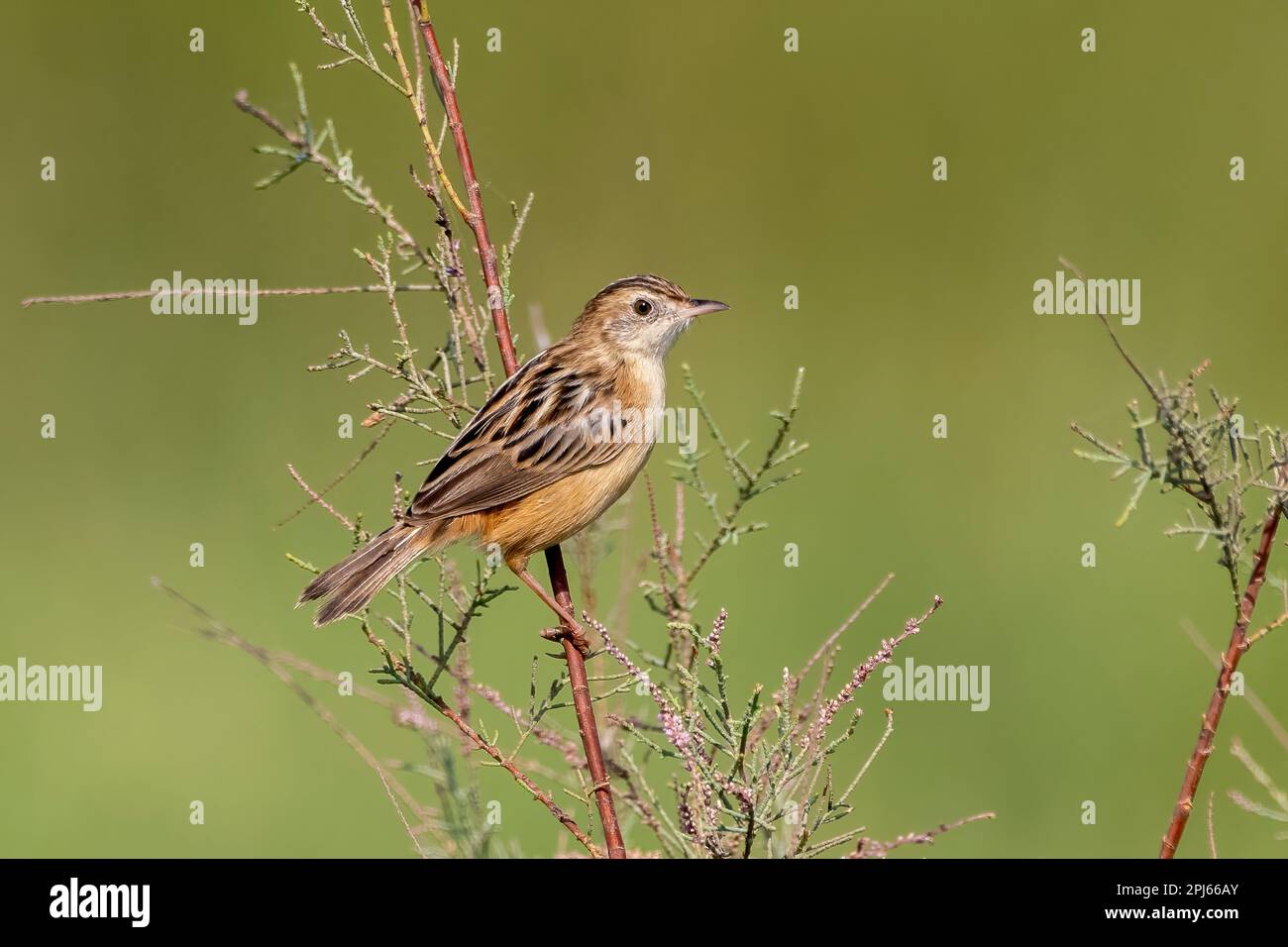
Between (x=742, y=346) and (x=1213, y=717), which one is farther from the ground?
(x=742, y=346)

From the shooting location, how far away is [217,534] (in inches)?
361

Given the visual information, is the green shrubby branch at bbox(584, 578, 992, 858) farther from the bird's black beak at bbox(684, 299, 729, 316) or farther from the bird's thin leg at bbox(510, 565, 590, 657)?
the bird's black beak at bbox(684, 299, 729, 316)

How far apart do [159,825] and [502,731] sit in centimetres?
210

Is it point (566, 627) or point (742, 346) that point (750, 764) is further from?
point (742, 346)

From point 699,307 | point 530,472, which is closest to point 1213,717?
point 530,472

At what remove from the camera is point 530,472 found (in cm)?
464

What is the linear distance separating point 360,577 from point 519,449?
69cm

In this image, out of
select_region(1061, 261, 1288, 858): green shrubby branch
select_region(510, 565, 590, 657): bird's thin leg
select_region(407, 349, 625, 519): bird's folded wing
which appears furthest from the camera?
select_region(407, 349, 625, 519): bird's folded wing

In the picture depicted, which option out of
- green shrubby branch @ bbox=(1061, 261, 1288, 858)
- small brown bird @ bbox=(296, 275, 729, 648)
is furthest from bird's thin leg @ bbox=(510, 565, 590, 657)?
green shrubby branch @ bbox=(1061, 261, 1288, 858)

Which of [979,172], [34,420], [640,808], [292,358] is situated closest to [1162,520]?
[979,172]

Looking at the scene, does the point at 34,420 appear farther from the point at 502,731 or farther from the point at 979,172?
the point at 979,172

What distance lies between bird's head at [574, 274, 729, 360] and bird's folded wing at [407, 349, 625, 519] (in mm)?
403

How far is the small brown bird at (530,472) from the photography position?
175 inches

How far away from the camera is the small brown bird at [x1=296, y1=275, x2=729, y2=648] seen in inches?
175
